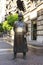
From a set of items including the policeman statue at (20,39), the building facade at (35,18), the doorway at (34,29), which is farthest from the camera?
the doorway at (34,29)

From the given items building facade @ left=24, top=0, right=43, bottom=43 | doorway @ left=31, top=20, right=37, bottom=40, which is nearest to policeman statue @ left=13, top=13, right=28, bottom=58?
building facade @ left=24, top=0, right=43, bottom=43

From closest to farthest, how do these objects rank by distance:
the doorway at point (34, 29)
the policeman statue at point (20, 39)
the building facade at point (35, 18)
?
the policeman statue at point (20, 39) → the building facade at point (35, 18) → the doorway at point (34, 29)

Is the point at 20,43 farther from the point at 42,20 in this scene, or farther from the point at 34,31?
the point at 34,31

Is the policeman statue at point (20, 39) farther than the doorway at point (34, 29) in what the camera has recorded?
No

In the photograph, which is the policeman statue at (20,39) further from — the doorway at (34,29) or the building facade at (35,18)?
the doorway at (34,29)

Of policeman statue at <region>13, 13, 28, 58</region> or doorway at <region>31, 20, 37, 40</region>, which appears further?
doorway at <region>31, 20, 37, 40</region>

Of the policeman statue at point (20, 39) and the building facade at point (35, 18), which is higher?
the building facade at point (35, 18)

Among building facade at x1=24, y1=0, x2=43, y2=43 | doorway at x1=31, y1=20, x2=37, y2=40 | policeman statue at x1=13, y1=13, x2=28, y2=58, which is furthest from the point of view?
doorway at x1=31, y1=20, x2=37, y2=40

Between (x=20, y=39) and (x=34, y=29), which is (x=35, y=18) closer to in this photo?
(x=34, y=29)

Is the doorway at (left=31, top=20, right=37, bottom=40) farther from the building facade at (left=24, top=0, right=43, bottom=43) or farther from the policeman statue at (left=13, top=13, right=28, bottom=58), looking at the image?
the policeman statue at (left=13, top=13, right=28, bottom=58)

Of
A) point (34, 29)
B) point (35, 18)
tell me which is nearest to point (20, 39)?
point (35, 18)

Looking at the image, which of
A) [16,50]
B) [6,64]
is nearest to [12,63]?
[6,64]

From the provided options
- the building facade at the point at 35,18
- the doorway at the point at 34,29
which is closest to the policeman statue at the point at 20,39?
the building facade at the point at 35,18

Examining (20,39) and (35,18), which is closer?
(20,39)
